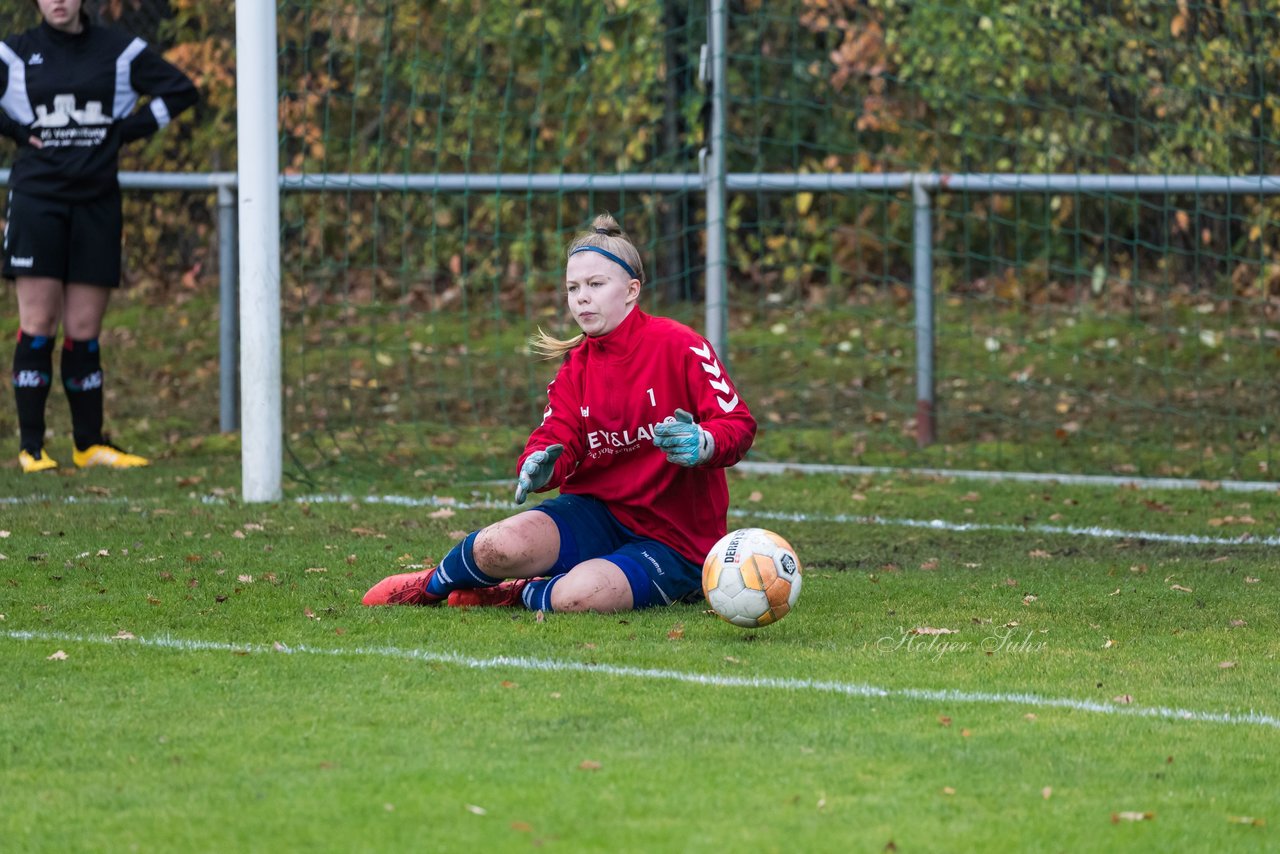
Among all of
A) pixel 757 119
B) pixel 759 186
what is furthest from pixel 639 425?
pixel 757 119

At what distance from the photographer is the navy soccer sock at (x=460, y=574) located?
5.21 metres

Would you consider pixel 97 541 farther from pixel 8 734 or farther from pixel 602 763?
pixel 602 763

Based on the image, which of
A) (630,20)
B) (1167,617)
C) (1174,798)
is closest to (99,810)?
(1174,798)

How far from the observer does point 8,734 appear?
3709 millimetres

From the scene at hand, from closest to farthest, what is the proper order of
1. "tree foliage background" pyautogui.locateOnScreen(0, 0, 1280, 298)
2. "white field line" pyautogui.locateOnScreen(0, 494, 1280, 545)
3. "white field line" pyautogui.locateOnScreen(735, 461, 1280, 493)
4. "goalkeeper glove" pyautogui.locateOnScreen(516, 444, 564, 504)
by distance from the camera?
1. "goalkeeper glove" pyautogui.locateOnScreen(516, 444, 564, 504)
2. "white field line" pyautogui.locateOnScreen(0, 494, 1280, 545)
3. "white field line" pyautogui.locateOnScreen(735, 461, 1280, 493)
4. "tree foliage background" pyautogui.locateOnScreen(0, 0, 1280, 298)

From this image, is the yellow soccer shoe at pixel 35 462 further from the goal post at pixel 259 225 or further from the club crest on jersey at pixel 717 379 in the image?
Result: the club crest on jersey at pixel 717 379

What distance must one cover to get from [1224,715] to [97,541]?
4056mm

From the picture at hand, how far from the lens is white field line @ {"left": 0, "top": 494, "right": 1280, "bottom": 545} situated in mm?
6988

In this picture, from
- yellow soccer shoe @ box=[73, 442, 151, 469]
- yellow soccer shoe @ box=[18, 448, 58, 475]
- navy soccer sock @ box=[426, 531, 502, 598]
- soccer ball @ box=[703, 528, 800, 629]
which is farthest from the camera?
yellow soccer shoe @ box=[73, 442, 151, 469]

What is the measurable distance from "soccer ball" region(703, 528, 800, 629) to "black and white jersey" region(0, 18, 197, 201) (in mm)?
5177

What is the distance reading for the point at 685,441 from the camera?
491 cm

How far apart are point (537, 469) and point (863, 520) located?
2.66 m

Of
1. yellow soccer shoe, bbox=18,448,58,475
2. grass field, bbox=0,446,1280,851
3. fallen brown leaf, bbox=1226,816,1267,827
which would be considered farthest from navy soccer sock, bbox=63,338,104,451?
fallen brown leaf, bbox=1226,816,1267,827

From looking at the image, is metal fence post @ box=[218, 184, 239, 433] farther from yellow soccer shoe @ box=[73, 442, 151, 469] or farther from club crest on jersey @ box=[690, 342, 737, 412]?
club crest on jersey @ box=[690, 342, 737, 412]
